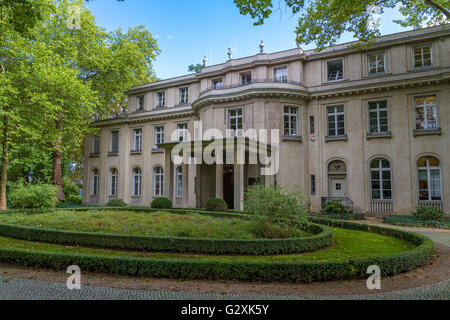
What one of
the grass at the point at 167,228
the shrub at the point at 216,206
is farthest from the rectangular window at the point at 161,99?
the grass at the point at 167,228

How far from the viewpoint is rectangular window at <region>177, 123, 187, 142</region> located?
25203mm

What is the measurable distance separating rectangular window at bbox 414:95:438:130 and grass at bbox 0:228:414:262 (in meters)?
10.4

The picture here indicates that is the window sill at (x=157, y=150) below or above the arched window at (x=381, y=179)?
above

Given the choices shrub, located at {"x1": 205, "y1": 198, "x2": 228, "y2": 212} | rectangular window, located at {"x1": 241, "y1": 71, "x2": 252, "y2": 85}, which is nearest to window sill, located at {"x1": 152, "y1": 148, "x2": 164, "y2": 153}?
rectangular window, located at {"x1": 241, "y1": 71, "x2": 252, "y2": 85}

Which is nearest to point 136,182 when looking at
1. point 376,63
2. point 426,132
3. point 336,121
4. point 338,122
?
point 336,121

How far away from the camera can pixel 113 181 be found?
2859 centimetres

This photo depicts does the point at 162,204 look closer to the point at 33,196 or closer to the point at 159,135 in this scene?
the point at 33,196

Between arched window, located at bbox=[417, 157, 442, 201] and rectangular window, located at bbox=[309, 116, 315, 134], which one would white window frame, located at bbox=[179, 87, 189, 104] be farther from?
arched window, located at bbox=[417, 157, 442, 201]

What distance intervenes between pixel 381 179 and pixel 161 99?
19753 millimetres

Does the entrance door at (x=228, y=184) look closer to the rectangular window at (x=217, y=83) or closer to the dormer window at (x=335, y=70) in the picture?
the rectangular window at (x=217, y=83)

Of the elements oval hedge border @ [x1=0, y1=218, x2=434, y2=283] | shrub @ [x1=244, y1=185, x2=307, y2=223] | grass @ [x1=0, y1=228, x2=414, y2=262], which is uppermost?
shrub @ [x1=244, y1=185, x2=307, y2=223]

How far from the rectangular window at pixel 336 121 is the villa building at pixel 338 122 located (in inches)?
2.6

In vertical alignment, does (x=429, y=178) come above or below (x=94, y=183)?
above

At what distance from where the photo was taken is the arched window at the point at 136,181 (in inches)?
1065
